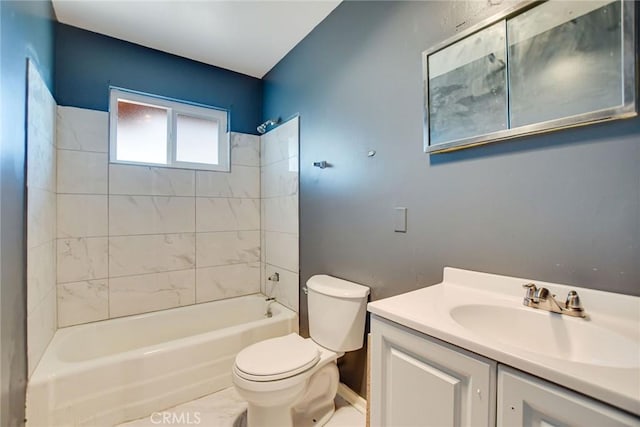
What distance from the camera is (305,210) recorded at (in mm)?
2160

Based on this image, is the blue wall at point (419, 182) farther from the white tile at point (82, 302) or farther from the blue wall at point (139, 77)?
the white tile at point (82, 302)

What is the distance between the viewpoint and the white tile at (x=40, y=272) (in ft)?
4.66

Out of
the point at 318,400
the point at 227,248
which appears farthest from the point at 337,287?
the point at 227,248

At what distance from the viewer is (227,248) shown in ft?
8.57

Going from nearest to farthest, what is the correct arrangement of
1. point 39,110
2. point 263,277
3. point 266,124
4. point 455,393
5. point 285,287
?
point 455,393 < point 39,110 < point 285,287 < point 266,124 < point 263,277

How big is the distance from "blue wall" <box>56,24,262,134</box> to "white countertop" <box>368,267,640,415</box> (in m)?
2.33

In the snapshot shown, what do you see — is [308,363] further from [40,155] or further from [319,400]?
[40,155]

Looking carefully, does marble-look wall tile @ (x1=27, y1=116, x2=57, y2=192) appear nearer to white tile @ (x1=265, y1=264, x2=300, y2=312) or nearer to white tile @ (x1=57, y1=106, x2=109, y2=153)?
white tile @ (x1=57, y1=106, x2=109, y2=153)

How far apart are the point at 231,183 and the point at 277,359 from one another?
1693 millimetres

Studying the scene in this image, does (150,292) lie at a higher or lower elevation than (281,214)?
lower

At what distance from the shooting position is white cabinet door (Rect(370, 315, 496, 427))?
0.69m

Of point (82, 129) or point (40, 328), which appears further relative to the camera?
point (82, 129)

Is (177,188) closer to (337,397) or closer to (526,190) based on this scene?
(337,397)

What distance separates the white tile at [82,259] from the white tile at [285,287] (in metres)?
1.26
